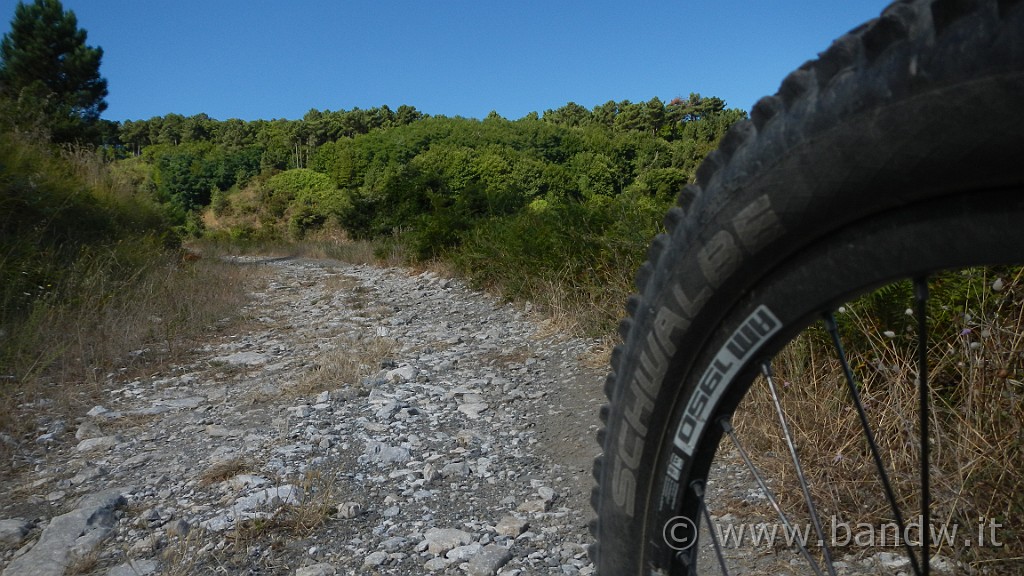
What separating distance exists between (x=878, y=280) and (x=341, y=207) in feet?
80.0

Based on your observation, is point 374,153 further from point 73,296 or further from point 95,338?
point 95,338

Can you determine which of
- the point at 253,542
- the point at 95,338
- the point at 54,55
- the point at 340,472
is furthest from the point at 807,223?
the point at 54,55

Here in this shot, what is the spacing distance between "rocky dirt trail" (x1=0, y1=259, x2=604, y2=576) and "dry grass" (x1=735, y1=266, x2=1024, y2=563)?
80 cm

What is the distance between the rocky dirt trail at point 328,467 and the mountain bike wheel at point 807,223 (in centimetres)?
117

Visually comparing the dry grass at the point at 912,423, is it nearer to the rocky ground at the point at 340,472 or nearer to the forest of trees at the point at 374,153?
the rocky ground at the point at 340,472

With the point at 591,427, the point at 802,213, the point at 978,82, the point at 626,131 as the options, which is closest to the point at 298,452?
the point at 591,427

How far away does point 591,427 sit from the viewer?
Answer: 317cm

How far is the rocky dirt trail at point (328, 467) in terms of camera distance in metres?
2.15

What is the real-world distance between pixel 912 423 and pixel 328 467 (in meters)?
2.25

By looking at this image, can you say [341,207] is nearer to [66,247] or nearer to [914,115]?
[66,247]

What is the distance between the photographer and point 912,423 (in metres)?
2.02

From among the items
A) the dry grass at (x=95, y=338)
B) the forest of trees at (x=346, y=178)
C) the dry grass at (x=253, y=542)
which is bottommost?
the dry grass at (x=253, y=542)

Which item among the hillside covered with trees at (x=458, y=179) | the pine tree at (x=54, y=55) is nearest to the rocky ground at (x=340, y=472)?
the hillside covered with trees at (x=458, y=179)

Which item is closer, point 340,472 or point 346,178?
point 340,472
